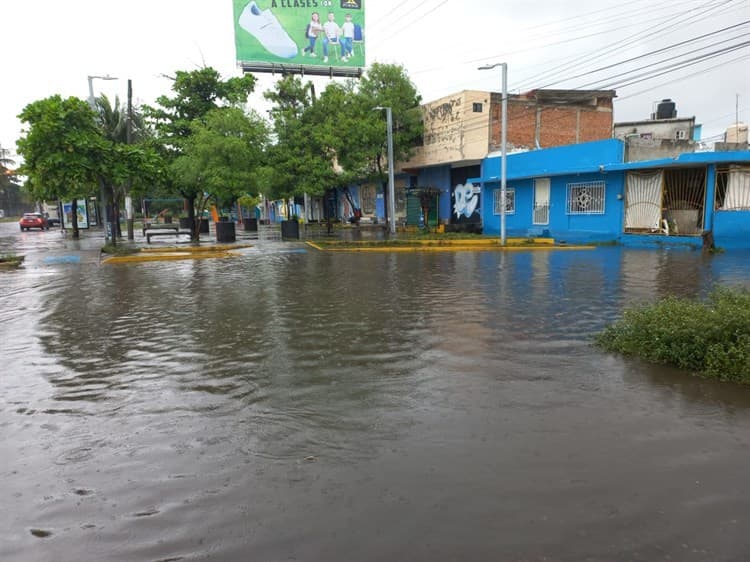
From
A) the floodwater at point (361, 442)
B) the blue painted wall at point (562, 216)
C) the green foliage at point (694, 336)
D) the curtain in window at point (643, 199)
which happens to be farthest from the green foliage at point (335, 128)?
the green foliage at point (694, 336)

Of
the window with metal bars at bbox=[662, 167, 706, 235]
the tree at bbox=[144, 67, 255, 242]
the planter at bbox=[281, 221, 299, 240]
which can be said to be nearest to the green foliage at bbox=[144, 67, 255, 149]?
the tree at bbox=[144, 67, 255, 242]

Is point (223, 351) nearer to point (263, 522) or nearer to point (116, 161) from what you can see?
point (263, 522)

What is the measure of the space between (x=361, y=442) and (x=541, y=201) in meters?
25.8

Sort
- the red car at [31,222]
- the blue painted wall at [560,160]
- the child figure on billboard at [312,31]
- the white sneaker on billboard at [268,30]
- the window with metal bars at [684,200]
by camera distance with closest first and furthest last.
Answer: the window with metal bars at [684,200] < the blue painted wall at [560,160] < the white sneaker on billboard at [268,30] < the child figure on billboard at [312,31] < the red car at [31,222]

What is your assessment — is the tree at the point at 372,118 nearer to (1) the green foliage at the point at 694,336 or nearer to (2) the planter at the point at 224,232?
(2) the planter at the point at 224,232

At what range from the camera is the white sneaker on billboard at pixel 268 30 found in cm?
3331

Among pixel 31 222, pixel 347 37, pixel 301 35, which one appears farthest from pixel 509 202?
pixel 31 222

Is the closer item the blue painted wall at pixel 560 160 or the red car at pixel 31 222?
the blue painted wall at pixel 560 160

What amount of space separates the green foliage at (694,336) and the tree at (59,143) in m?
19.4

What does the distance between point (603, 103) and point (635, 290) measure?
981 inches

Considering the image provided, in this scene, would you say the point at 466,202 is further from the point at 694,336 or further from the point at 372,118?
the point at 694,336

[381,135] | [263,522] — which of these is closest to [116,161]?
[381,135]

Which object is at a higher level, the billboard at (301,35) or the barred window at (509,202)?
the billboard at (301,35)

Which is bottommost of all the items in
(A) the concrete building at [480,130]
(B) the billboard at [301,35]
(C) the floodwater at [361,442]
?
(C) the floodwater at [361,442]
